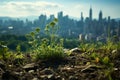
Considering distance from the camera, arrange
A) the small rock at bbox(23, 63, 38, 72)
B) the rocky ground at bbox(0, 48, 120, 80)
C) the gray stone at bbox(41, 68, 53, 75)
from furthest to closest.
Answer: the small rock at bbox(23, 63, 38, 72) → the gray stone at bbox(41, 68, 53, 75) → the rocky ground at bbox(0, 48, 120, 80)

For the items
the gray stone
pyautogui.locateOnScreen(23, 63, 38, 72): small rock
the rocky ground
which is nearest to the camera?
the rocky ground

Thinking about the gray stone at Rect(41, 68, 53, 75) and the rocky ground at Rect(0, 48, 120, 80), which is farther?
the gray stone at Rect(41, 68, 53, 75)

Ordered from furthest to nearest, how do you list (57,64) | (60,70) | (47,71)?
1. (57,64)
2. (60,70)
3. (47,71)

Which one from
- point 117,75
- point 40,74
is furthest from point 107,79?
point 40,74

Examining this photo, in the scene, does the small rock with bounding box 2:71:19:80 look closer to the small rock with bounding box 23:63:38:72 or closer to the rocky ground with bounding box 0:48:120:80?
the rocky ground with bounding box 0:48:120:80

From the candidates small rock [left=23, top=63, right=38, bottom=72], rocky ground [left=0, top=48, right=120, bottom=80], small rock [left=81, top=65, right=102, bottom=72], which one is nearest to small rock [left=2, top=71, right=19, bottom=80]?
rocky ground [left=0, top=48, right=120, bottom=80]

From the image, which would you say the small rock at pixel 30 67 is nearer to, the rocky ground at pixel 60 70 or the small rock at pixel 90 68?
the rocky ground at pixel 60 70

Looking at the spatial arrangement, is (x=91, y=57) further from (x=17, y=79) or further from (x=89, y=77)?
(x=17, y=79)

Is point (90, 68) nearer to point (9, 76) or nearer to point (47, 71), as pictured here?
point (47, 71)

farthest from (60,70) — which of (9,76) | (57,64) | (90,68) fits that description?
(9,76)
